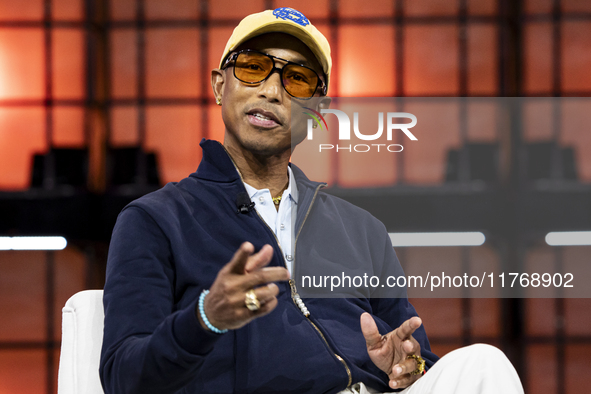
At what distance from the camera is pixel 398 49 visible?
3.44 meters

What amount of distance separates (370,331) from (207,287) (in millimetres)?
334

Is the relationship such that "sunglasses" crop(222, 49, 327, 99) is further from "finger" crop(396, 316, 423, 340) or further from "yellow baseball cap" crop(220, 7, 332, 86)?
"finger" crop(396, 316, 423, 340)

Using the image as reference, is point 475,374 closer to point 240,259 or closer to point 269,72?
point 240,259

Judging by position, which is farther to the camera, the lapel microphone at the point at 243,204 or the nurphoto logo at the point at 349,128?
the nurphoto logo at the point at 349,128

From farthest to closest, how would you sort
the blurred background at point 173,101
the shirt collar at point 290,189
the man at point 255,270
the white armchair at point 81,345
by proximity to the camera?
the blurred background at point 173,101, the shirt collar at point 290,189, the white armchair at point 81,345, the man at point 255,270

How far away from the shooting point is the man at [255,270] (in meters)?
0.80

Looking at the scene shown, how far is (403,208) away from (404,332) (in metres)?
0.45

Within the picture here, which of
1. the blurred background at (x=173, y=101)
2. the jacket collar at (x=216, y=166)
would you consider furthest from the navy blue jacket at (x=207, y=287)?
the blurred background at (x=173, y=101)

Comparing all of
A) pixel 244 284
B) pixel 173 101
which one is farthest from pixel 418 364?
pixel 173 101

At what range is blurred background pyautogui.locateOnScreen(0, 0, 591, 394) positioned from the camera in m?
3.27

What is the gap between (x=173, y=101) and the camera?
3439mm

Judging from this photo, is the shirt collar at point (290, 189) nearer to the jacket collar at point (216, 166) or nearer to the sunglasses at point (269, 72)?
the jacket collar at point (216, 166)

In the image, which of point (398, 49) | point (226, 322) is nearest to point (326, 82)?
point (226, 322)

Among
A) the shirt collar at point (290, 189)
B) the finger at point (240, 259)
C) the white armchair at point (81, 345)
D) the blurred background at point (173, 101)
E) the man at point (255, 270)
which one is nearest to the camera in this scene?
the finger at point (240, 259)
